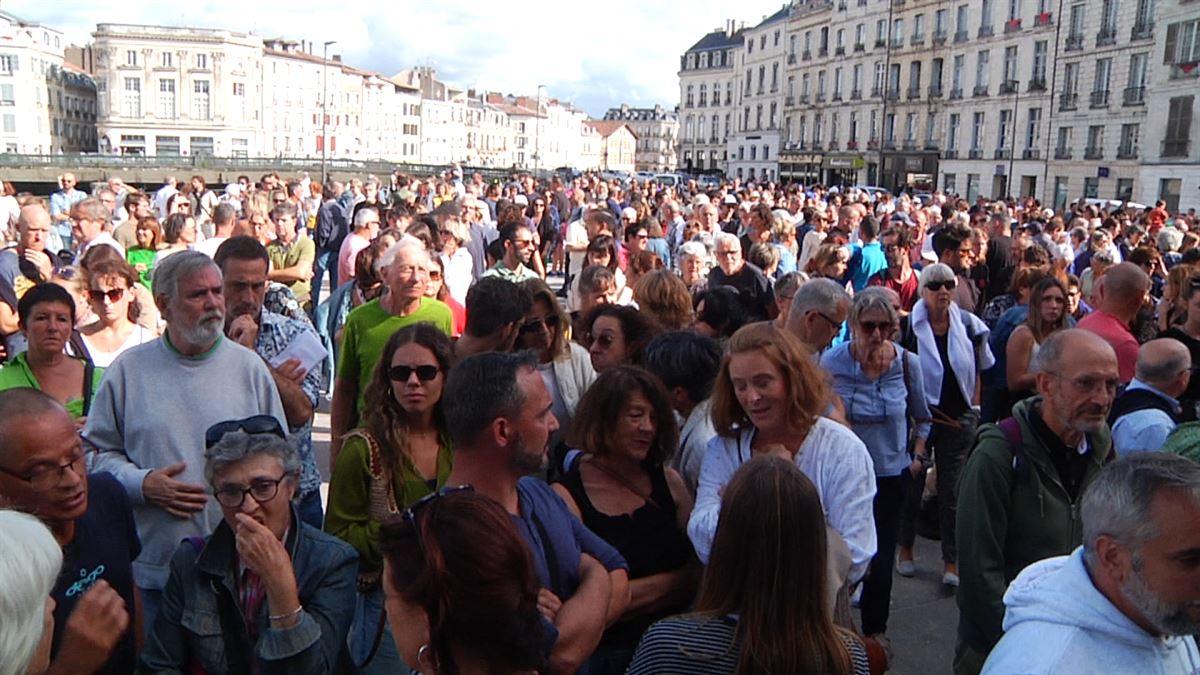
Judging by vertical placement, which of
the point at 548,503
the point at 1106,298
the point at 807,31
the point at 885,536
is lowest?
the point at 885,536

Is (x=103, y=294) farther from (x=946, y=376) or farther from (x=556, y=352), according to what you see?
(x=946, y=376)

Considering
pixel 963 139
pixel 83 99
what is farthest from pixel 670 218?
pixel 83 99

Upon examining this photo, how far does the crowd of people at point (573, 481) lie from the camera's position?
203 cm

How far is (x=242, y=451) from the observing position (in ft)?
8.71

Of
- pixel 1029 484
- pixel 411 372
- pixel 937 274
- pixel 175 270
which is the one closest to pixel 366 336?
pixel 175 270

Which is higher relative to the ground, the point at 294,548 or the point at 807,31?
the point at 807,31

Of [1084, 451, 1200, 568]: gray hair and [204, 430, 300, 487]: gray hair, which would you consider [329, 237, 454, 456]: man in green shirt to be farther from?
[1084, 451, 1200, 568]: gray hair

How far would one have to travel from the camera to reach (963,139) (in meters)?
51.9

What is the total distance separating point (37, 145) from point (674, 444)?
321ft

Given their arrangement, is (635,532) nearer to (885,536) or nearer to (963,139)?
(885,536)

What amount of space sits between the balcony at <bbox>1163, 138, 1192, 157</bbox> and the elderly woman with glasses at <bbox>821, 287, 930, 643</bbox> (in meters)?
37.3

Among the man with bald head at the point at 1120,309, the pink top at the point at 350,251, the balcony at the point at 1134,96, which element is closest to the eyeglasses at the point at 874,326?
the man with bald head at the point at 1120,309

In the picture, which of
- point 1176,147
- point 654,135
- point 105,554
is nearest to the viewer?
point 105,554

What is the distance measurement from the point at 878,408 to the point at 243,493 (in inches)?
120
